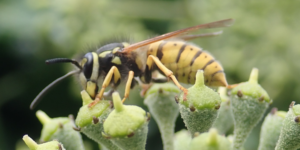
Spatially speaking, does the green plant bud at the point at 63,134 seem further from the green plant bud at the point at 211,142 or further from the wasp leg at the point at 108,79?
the green plant bud at the point at 211,142

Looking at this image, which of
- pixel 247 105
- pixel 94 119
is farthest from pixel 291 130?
pixel 94 119

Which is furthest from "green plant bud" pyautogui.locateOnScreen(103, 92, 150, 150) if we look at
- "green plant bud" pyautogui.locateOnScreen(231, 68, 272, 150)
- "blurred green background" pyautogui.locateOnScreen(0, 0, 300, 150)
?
"blurred green background" pyautogui.locateOnScreen(0, 0, 300, 150)

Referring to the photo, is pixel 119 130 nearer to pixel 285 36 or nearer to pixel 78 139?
pixel 78 139

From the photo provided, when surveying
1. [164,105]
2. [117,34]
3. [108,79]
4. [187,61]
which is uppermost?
[117,34]

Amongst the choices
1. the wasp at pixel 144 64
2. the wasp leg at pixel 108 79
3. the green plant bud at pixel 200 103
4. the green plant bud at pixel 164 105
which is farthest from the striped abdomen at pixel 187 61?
the green plant bud at pixel 200 103

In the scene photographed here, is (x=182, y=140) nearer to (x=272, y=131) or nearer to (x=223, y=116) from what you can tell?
(x=223, y=116)

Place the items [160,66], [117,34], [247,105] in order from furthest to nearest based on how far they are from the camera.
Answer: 1. [117,34]
2. [160,66]
3. [247,105]
